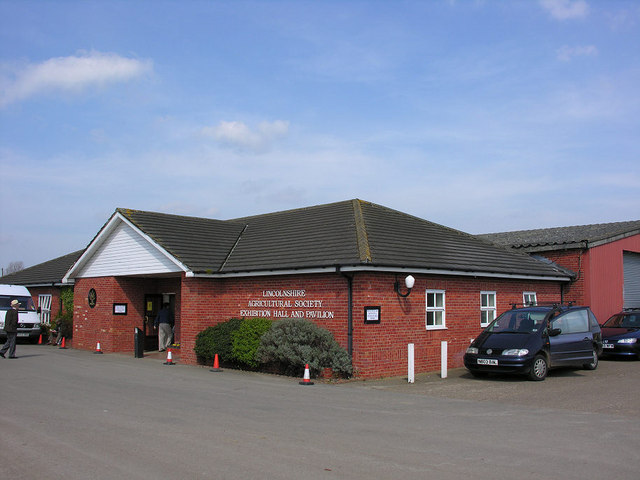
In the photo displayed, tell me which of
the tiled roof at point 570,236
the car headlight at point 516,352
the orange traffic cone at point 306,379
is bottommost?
the orange traffic cone at point 306,379

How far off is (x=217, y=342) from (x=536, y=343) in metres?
8.44

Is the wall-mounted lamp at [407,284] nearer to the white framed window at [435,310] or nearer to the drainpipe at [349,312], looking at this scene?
the white framed window at [435,310]

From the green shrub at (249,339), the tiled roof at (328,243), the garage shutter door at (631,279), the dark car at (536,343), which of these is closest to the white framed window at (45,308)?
the tiled roof at (328,243)

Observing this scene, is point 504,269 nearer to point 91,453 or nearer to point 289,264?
point 289,264

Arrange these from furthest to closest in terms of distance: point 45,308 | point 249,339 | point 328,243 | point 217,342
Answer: point 45,308
point 328,243
point 217,342
point 249,339

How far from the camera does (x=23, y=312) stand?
85.4ft

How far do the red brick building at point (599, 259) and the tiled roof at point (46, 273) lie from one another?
20442 millimetres

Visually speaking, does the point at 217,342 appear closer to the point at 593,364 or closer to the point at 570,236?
the point at 593,364

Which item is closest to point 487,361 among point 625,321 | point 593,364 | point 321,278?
point 593,364

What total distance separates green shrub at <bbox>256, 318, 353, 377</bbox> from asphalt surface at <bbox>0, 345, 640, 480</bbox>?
27.7 inches

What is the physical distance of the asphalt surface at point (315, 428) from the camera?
6448 millimetres

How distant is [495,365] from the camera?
45.9 ft

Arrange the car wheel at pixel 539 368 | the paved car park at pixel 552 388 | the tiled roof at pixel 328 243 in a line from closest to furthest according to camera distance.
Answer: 1. the paved car park at pixel 552 388
2. the car wheel at pixel 539 368
3. the tiled roof at pixel 328 243

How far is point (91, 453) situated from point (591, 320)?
13388mm
